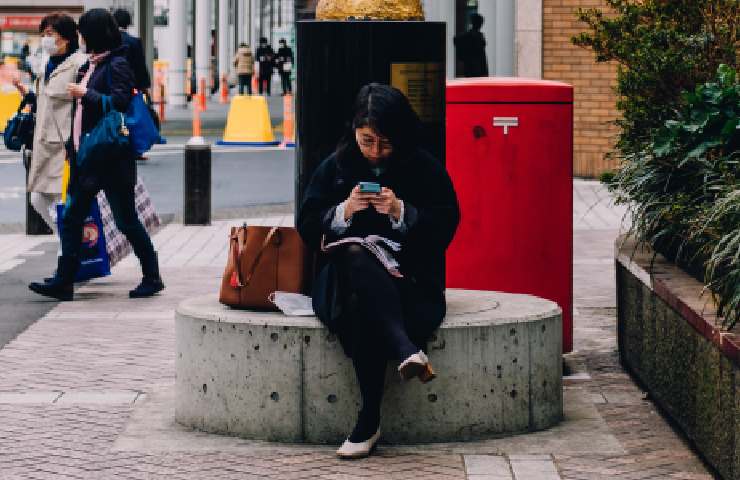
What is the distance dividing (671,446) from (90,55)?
5.17 metres

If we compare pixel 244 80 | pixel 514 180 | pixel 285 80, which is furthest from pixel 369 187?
pixel 285 80

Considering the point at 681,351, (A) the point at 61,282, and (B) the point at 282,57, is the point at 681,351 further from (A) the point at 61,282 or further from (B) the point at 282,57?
(B) the point at 282,57

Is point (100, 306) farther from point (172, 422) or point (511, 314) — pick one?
point (511, 314)

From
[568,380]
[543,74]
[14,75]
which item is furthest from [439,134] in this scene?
[543,74]

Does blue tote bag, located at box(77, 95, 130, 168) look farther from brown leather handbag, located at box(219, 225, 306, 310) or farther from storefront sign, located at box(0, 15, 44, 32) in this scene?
storefront sign, located at box(0, 15, 44, 32)

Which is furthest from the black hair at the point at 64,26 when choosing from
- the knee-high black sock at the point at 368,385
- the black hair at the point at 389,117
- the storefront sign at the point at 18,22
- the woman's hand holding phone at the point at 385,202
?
the storefront sign at the point at 18,22

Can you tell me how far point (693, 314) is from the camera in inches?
238

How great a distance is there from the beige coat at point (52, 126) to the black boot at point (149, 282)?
84 cm

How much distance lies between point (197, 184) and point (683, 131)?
7890 millimetres

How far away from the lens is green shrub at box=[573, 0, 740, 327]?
238 inches

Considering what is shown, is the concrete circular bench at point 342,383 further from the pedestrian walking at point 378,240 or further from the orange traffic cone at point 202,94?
the orange traffic cone at point 202,94

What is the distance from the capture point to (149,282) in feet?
34.3

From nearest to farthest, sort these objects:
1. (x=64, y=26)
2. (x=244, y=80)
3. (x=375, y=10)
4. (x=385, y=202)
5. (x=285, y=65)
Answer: (x=385, y=202) → (x=375, y=10) → (x=64, y=26) → (x=244, y=80) → (x=285, y=65)

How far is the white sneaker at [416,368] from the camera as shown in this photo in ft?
19.4
